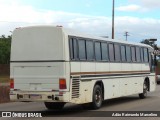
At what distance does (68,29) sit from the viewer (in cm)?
1623

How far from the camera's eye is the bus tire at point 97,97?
1762 centimetres

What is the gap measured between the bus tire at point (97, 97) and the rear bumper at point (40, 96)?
2338mm

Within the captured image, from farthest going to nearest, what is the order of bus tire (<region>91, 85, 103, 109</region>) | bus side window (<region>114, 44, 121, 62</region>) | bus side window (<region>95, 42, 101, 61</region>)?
bus side window (<region>114, 44, 121, 62</region>) < bus side window (<region>95, 42, 101, 61</region>) < bus tire (<region>91, 85, 103, 109</region>)

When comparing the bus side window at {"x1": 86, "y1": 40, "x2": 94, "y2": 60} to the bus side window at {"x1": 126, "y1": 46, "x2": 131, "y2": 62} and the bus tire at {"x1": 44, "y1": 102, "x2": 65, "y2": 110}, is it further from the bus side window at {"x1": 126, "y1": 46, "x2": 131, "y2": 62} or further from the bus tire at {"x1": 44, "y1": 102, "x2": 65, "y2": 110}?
the bus side window at {"x1": 126, "y1": 46, "x2": 131, "y2": 62}

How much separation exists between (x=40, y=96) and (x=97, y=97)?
319 centimetres

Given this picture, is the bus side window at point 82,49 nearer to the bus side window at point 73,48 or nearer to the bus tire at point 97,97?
the bus side window at point 73,48

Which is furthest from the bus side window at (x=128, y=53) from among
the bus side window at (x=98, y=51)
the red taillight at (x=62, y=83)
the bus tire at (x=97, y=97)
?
the red taillight at (x=62, y=83)

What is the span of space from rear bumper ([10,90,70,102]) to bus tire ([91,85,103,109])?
7.67 feet

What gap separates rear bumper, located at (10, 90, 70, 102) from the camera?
15414 mm

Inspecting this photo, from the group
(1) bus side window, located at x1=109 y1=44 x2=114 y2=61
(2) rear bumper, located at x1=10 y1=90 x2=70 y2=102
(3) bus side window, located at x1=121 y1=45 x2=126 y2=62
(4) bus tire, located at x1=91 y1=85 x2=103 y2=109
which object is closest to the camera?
(2) rear bumper, located at x1=10 y1=90 x2=70 y2=102

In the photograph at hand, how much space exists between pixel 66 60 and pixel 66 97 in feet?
4.28

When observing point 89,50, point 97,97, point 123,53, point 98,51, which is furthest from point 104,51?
point 123,53

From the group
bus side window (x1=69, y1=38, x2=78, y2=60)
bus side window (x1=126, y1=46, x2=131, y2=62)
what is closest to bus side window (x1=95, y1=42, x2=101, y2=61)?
bus side window (x1=69, y1=38, x2=78, y2=60)

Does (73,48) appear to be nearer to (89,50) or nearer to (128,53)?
(89,50)
